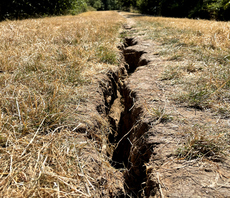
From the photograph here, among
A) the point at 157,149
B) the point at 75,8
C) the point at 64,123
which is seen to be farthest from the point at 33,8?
the point at 157,149

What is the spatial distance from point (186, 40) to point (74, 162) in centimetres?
320

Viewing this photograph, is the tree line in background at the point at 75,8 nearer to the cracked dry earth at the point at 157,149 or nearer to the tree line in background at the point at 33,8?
the tree line in background at the point at 33,8

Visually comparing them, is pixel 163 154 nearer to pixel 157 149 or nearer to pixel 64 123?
pixel 157 149

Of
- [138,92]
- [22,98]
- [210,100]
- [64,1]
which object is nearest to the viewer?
[22,98]

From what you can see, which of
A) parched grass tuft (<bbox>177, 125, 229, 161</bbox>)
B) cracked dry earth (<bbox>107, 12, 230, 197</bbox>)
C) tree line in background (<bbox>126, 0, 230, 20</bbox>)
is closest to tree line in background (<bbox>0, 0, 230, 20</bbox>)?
tree line in background (<bbox>126, 0, 230, 20</bbox>)

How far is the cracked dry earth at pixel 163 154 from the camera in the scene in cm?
91

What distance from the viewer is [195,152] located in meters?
1.06

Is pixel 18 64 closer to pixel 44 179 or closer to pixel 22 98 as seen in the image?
pixel 22 98

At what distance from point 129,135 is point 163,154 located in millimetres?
810

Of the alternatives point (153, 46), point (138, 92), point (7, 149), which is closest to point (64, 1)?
point (153, 46)

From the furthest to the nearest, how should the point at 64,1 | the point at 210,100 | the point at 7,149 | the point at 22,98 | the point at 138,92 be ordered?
the point at 64,1, the point at 138,92, the point at 210,100, the point at 22,98, the point at 7,149

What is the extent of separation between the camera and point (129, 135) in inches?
76.2

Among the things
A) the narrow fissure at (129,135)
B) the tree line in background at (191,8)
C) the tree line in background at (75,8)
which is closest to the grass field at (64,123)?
the narrow fissure at (129,135)

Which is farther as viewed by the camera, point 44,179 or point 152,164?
point 152,164
